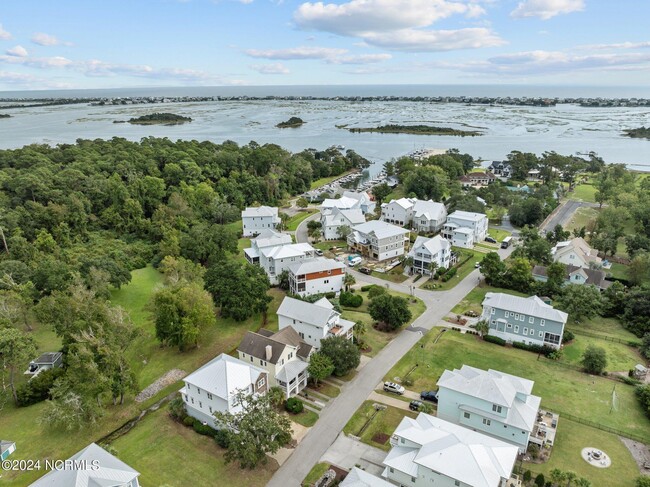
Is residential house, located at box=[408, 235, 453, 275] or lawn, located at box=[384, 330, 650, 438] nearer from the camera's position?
lawn, located at box=[384, 330, 650, 438]

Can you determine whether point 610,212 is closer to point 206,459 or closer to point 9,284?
point 206,459

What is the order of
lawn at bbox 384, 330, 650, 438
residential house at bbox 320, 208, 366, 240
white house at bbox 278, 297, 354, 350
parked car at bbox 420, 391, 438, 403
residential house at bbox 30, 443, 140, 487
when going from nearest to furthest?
residential house at bbox 30, 443, 140, 487 → lawn at bbox 384, 330, 650, 438 → parked car at bbox 420, 391, 438, 403 → white house at bbox 278, 297, 354, 350 → residential house at bbox 320, 208, 366, 240

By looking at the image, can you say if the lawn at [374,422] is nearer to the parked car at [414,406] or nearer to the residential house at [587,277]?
the parked car at [414,406]

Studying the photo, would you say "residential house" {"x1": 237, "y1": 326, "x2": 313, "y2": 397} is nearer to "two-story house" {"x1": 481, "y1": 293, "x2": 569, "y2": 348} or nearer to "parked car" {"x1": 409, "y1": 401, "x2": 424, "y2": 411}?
"parked car" {"x1": 409, "y1": 401, "x2": 424, "y2": 411}

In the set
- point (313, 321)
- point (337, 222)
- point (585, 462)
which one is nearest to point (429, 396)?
point (585, 462)

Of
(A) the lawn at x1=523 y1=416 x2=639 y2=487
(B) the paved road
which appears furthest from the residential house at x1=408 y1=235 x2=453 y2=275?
(A) the lawn at x1=523 y1=416 x2=639 y2=487

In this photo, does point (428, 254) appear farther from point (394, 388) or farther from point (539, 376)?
point (394, 388)

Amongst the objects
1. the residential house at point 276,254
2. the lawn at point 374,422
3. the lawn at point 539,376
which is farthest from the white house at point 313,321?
the residential house at point 276,254
